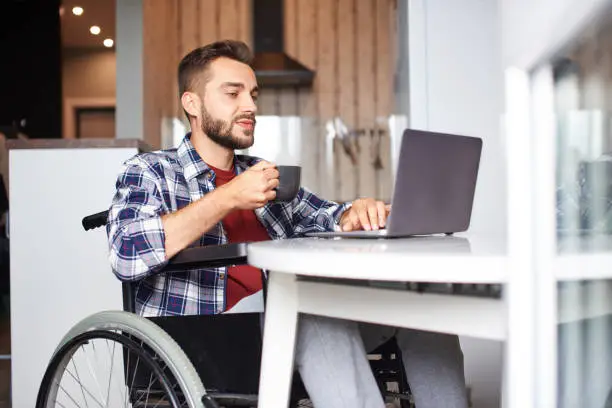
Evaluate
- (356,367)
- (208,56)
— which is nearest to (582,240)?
(356,367)

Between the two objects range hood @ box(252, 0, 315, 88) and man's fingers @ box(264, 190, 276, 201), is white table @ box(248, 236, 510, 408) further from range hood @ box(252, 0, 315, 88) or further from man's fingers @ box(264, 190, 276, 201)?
range hood @ box(252, 0, 315, 88)

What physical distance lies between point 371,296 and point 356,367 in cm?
17

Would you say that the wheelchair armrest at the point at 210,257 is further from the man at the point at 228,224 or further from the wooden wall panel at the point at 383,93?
the wooden wall panel at the point at 383,93

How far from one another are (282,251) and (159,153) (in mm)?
734

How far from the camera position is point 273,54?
4.92 meters

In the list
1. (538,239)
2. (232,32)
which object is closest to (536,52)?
(538,239)

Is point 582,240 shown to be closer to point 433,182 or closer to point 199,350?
point 433,182

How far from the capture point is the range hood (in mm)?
4840

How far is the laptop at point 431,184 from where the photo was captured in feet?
3.37

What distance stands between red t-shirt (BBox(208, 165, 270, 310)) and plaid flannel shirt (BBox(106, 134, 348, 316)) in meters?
0.03

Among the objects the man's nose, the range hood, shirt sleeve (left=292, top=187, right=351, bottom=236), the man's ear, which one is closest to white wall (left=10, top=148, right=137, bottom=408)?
the man's ear

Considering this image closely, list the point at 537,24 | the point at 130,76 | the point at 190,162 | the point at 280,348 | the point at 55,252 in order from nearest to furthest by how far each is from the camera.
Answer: the point at 537,24
the point at 280,348
the point at 190,162
the point at 55,252
the point at 130,76

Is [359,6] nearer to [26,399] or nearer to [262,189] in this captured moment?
[26,399]

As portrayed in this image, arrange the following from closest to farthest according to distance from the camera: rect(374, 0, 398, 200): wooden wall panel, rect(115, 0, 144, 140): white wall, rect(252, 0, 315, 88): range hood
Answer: rect(115, 0, 144, 140): white wall → rect(252, 0, 315, 88): range hood → rect(374, 0, 398, 200): wooden wall panel
